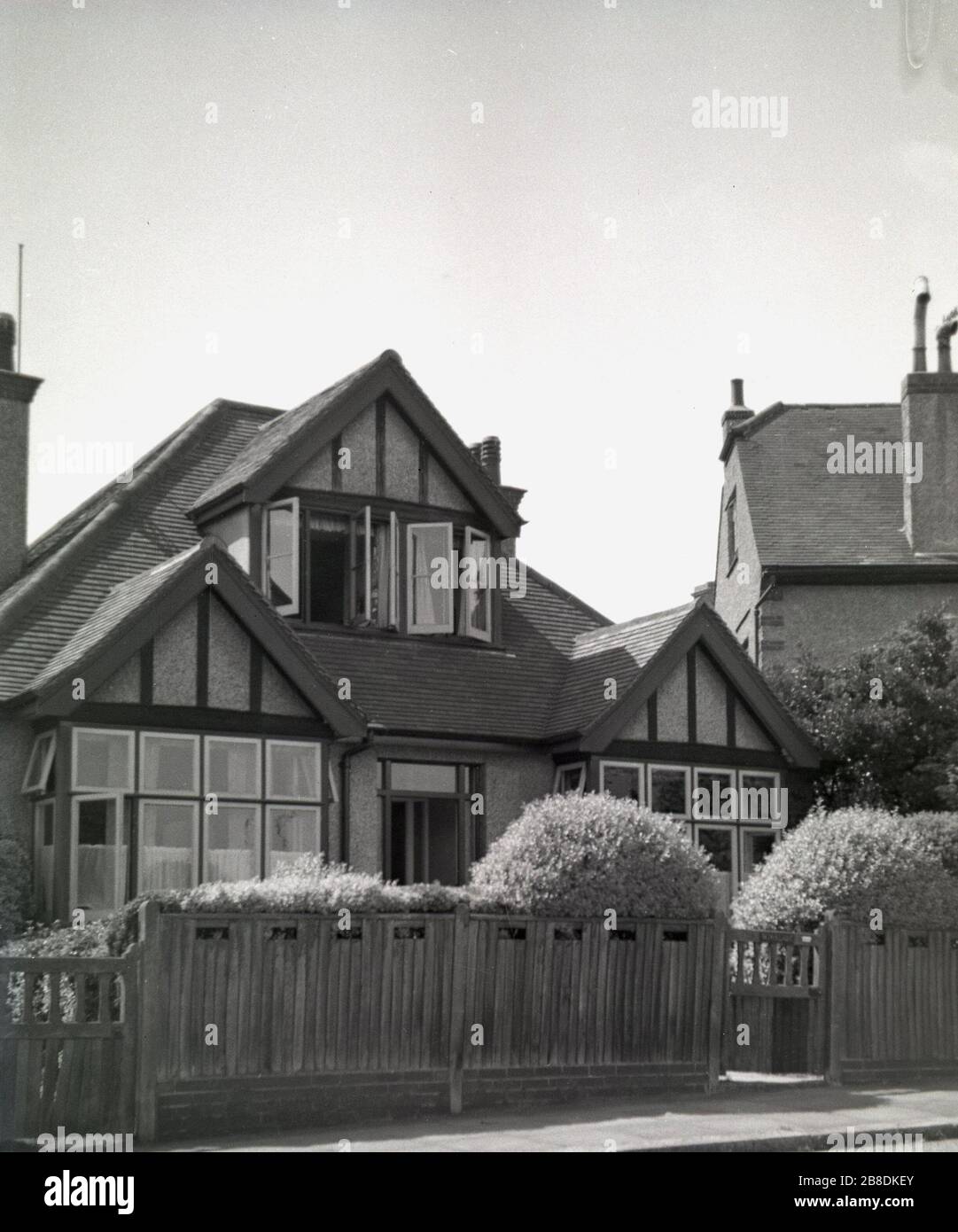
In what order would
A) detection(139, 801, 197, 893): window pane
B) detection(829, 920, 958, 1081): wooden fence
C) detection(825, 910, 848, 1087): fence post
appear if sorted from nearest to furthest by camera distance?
detection(825, 910, 848, 1087): fence post → detection(829, 920, 958, 1081): wooden fence → detection(139, 801, 197, 893): window pane

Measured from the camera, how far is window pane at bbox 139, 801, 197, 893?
18.2 m

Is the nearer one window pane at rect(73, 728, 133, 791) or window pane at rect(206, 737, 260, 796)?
window pane at rect(73, 728, 133, 791)

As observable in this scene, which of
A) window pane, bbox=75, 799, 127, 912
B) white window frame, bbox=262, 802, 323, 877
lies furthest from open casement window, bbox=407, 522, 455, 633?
window pane, bbox=75, 799, 127, 912

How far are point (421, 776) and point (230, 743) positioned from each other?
3567 millimetres

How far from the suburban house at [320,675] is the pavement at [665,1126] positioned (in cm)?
554

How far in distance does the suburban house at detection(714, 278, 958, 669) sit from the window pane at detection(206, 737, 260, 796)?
11.6m

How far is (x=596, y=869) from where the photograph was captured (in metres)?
16.0

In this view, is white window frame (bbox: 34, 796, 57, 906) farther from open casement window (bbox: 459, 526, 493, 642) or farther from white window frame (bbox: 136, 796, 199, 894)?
open casement window (bbox: 459, 526, 493, 642)

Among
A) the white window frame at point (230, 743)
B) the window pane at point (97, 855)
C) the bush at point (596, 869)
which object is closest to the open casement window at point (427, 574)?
the white window frame at point (230, 743)

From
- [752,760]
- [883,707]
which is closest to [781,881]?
[752,760]

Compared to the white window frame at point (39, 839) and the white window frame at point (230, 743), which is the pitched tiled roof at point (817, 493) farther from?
the white window frame at point (39, 839)

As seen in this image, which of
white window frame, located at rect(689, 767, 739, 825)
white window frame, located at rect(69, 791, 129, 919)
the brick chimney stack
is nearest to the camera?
white window frame, located at rect(69, 791, 129, 919)

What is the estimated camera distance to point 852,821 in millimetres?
18203
